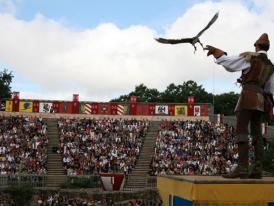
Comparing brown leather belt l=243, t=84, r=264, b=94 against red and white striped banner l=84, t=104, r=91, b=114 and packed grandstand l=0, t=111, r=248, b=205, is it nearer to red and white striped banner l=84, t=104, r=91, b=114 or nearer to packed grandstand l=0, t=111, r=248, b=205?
packed grandstand l=0, t=111, r=248, b=205

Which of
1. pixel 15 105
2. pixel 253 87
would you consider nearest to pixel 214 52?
pixel 253 87

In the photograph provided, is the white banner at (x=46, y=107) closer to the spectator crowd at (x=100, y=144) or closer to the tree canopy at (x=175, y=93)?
the spectator crowd at (x=100, y=144)

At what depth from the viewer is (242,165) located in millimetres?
6875

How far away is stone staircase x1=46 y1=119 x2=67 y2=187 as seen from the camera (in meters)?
27.5

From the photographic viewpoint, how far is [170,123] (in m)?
34.1

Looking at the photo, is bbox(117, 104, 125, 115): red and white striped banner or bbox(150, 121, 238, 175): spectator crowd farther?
bbox(117, 104, 125, 115): red and white striped banner

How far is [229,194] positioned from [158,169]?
22.7m

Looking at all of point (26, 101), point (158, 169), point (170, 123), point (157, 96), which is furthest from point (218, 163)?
point (157, 96)

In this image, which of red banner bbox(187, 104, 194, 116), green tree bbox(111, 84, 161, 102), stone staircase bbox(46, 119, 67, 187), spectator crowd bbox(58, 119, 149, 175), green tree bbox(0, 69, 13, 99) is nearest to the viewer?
stone staircase bbox(46, 119, 67, 187)

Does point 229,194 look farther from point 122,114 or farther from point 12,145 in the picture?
point 122,114


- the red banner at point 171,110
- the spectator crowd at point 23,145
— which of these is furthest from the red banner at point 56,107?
the red banner at point 171,110

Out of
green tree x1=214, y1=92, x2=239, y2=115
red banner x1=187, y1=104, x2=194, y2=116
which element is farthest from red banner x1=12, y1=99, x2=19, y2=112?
green tree x1=214, y1=92, x2=239, y2=115

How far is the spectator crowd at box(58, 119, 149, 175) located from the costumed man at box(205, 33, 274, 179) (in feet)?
72.1

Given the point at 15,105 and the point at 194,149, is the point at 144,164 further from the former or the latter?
the point at 15,105
